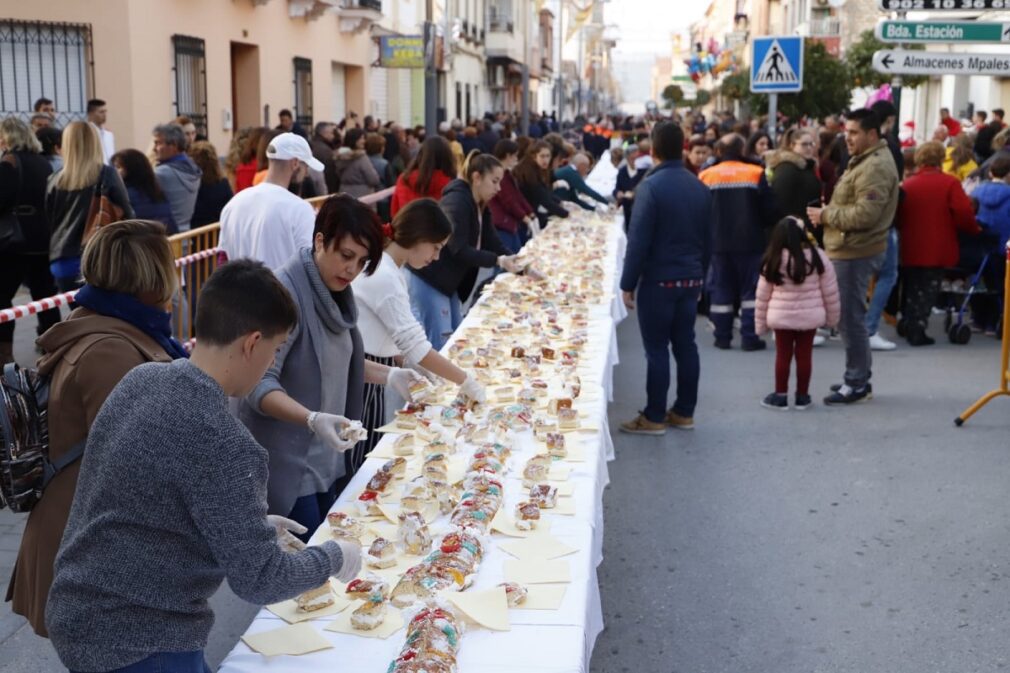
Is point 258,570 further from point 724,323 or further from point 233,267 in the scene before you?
point 724,323

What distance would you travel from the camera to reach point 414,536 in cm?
328

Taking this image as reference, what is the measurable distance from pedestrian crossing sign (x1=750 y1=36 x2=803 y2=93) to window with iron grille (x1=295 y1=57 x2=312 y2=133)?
10.6 m

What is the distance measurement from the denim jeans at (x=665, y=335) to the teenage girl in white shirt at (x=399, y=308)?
2.59 m

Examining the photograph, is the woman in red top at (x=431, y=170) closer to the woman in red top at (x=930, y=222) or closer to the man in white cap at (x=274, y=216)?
the man in white cap at (x=274, y=216)

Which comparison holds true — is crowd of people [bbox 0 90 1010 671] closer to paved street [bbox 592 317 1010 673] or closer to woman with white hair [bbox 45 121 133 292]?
woman with white hair [bbox 45 121 133 292]

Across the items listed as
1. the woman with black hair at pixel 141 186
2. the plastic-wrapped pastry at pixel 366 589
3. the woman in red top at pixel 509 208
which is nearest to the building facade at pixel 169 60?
the woman in red top at pixel 509 208

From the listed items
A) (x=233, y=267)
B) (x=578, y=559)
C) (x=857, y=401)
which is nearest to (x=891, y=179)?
(x=857, y=401)

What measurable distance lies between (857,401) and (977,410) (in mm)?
864

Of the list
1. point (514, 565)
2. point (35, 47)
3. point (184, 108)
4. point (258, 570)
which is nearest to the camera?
point (258, 570)

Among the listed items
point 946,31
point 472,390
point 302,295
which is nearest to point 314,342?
point 302,295

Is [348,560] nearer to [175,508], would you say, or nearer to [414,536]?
[175,508]

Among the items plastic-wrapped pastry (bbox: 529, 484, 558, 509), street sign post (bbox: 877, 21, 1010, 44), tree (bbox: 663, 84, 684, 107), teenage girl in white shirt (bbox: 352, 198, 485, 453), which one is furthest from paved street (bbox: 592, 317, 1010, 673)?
tree (bbox: 663, 84, 684, 107)

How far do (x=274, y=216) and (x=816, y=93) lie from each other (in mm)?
19339

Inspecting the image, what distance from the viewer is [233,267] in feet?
7.80
